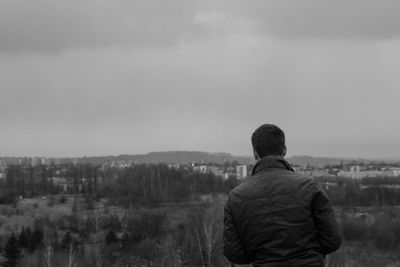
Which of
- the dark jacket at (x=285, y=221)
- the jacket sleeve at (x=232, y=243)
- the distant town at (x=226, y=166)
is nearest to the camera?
the dark jacket at (x=285, y=221)

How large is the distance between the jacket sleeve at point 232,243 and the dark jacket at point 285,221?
34 mm

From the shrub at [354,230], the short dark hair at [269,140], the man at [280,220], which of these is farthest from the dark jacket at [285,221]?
the shrub at [354,230]

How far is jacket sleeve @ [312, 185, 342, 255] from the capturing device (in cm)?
286

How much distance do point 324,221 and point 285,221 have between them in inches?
7.0

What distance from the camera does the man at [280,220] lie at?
2848 millimetres

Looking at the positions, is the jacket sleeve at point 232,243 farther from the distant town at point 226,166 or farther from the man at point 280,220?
the distant town at point 226,166

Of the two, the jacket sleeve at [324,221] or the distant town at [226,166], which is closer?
the jacket sleeve at [324,221]

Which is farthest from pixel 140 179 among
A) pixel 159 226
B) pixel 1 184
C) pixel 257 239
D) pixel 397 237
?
pixel 257 239

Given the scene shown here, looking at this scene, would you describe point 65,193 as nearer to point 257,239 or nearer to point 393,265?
point 393,265

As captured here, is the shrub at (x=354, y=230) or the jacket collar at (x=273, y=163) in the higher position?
the jacket collar at (x=273, y=163)

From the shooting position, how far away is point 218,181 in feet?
279

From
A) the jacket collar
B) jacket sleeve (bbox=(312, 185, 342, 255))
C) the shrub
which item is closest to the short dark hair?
the jacket collar

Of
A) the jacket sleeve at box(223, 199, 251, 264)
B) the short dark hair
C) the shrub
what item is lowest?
the shrub

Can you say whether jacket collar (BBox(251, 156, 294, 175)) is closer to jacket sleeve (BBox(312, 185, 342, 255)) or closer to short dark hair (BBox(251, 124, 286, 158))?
short dark hair (BBox(251, 124, 286, 158))
